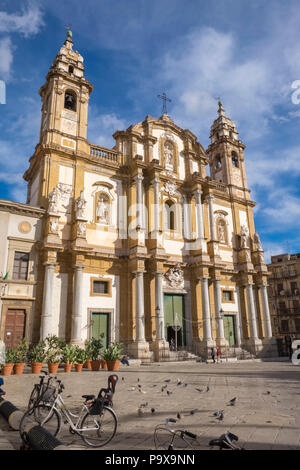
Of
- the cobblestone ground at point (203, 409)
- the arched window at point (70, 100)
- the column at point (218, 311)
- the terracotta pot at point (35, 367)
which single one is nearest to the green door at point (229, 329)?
the column at point (218, 311)

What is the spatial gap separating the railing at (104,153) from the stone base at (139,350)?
13.6 metres

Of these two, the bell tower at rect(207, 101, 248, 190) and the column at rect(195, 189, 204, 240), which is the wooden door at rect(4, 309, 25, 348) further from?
the bell tower at rect(207, 101, 248, 190)

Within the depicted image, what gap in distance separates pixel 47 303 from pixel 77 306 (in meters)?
1.84

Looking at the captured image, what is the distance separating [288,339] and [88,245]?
20.4 m

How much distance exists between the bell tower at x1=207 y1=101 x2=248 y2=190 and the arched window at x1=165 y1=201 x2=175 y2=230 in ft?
27.3

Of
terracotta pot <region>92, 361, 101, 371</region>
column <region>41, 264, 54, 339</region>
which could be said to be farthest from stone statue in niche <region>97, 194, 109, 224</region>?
terracotta pot <region>92, 361, 101, 371</region>

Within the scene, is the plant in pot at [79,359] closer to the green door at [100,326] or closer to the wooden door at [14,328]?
the wooden door at [14,328]

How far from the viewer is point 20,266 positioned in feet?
64.0

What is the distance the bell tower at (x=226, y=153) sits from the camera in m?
34.1

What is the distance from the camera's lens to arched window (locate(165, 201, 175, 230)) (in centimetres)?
2756

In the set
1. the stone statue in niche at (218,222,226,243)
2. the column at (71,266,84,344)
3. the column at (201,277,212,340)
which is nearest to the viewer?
the column at (71,266,84,344)

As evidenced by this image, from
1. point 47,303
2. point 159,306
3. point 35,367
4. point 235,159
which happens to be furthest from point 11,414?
point 235,159

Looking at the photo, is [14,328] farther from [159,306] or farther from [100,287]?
[159,306]
